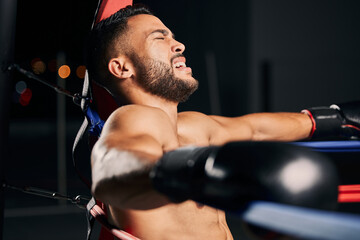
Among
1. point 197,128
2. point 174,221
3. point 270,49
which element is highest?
point 197,128

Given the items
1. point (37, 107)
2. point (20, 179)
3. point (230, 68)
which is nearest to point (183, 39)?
point (230, 68)

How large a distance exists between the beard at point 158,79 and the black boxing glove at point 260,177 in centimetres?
65

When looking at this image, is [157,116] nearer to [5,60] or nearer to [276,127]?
[5,60]

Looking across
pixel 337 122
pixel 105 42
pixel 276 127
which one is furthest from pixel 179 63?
pixel 337 122

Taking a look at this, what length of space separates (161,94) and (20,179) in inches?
154

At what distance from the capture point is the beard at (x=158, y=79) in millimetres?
1069

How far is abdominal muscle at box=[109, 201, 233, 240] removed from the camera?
93 cm

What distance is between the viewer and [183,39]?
19.8ft

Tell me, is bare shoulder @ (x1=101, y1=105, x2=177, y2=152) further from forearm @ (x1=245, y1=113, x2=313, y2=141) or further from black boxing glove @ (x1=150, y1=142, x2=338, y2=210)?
forearm @ (x1=245, y1=113, x2=313, y2=141)

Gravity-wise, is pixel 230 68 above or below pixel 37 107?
above

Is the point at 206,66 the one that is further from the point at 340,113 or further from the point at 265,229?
the point at 265,229

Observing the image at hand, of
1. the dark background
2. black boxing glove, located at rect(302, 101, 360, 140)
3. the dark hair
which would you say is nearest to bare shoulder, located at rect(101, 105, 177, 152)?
the dark hair

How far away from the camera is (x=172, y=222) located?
3.16ft

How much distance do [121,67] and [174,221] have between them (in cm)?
37
